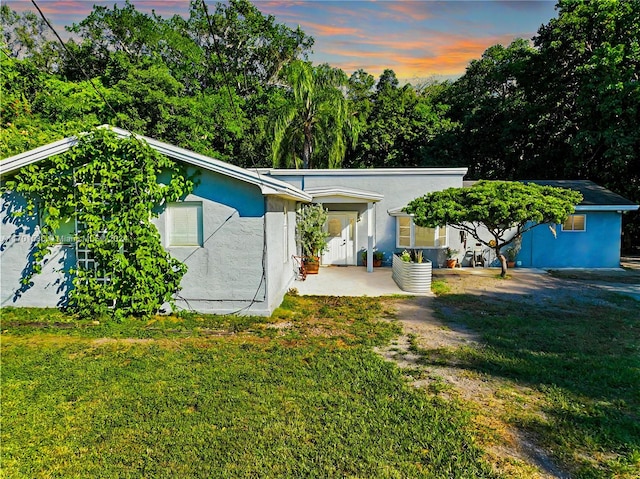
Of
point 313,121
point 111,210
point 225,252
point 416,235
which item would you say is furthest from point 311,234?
point 313,121

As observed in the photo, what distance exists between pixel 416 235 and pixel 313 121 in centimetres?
934

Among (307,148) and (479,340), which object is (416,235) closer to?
(479,340)

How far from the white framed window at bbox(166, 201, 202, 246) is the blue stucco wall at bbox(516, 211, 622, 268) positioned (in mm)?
13344

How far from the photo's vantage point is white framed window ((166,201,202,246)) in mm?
7965

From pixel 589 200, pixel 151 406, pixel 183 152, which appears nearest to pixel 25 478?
pixel 151 406

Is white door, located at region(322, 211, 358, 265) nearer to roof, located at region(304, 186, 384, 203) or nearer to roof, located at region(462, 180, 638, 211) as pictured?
roof, located at region(304, 186, 384, 203)

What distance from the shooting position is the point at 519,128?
22.8 metres

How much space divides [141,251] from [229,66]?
26828mm

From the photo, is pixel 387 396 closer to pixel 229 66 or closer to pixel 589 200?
pixel 589 200

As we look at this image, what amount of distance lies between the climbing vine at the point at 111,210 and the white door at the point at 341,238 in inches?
330

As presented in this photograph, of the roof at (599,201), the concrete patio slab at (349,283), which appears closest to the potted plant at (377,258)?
the concrete patio slab at (349,283)

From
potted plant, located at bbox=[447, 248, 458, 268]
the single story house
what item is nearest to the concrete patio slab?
the single story house

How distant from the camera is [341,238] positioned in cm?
1560

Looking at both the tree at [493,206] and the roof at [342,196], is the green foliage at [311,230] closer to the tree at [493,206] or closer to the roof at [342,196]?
the roof at [342,196]
